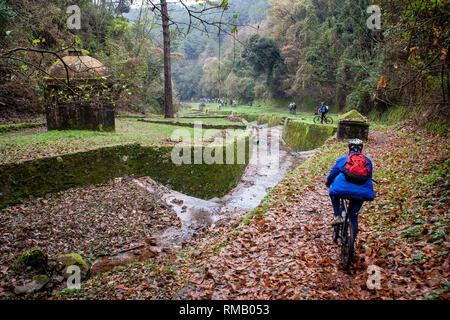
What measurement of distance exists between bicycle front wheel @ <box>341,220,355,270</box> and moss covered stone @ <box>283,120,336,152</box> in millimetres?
14416

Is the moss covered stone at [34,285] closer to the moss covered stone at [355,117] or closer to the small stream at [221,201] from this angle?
the small stream at [221,201]

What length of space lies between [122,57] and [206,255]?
73.0ft

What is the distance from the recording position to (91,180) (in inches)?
324

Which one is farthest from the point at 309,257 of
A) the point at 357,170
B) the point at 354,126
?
the point at 354,126

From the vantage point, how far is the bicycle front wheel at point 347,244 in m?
3.99

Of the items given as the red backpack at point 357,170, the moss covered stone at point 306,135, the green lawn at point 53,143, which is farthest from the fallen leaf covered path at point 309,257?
the moss covered stone at point 306,135

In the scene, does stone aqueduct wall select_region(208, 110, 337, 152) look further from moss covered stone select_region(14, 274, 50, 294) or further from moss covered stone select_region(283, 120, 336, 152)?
moss covered stone select_region(14, 274, 50, 294)

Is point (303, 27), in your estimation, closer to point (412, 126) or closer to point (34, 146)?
point (412, 126)

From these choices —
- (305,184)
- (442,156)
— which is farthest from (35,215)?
(442,156)

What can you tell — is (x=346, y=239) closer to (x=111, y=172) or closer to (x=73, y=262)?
(x=73, y=262)

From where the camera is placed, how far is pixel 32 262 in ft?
15.9

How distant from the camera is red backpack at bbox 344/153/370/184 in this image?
12.9ft

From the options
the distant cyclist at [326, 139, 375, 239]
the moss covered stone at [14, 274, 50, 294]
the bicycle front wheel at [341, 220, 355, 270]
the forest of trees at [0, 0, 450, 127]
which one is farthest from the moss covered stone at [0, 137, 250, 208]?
the distant cyclist at [326, 139, 375, 239]

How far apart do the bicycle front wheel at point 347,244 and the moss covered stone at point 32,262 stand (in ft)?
17.1
